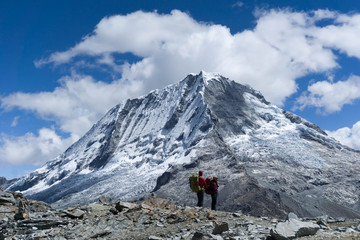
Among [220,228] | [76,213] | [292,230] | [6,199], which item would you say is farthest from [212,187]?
[6,199]

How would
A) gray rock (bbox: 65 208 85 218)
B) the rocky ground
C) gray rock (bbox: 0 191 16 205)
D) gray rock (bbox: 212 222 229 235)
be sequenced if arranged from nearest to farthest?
the rocky ground
gray rock (bbox: 212 222 229 235)
gray rock (bbox: 65 208 85 218)
gray rock (bbox: 0 191 16 205)

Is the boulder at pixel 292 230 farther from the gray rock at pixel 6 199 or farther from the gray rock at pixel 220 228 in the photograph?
the gray rock at pixel 6 199

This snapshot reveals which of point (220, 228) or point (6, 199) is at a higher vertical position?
point (6, 199)

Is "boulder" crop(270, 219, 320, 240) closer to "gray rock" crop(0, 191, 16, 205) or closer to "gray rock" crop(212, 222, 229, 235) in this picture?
"gray rock" crop(212, 222, 229, 235)

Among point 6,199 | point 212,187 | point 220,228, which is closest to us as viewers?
point 220,228

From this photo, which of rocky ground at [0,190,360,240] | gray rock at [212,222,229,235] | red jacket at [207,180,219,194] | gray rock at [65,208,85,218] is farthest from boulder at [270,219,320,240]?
gray rock at [65,208,85,218]

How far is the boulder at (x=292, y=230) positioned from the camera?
1766 cm

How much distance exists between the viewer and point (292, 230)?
17938mm

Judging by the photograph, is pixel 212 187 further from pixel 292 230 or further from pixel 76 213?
pixel 292 230

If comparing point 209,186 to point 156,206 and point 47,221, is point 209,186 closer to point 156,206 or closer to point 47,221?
point 156,206

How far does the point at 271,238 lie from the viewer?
1800 cm

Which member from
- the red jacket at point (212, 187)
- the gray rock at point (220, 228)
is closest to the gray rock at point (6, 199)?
the red jacket at point (212, 187)

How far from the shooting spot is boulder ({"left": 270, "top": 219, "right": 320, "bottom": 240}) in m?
17.7

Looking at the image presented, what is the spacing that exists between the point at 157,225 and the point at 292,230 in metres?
9.00
